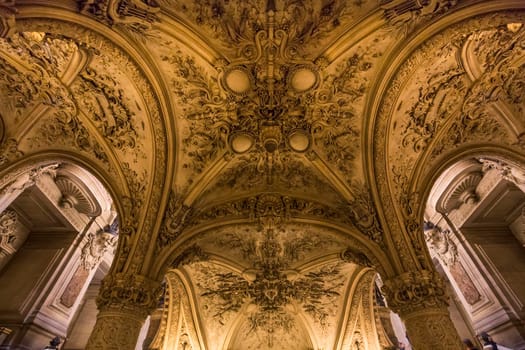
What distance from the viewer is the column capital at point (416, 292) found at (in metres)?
4.48

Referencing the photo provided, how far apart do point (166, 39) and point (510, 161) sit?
20.7 feet

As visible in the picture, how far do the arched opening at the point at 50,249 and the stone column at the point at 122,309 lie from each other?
132 inches

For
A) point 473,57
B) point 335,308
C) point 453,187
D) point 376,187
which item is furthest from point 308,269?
point 473,57

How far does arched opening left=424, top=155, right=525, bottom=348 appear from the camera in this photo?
250 inches

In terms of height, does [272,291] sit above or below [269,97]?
below

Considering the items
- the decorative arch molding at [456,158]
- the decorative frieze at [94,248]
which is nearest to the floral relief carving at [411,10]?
the decorative arch molding at [456,158]

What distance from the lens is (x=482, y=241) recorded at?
743 cm

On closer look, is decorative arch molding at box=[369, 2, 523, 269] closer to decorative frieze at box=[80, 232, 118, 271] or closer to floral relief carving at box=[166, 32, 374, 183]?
floral relief carving at box=[166, 32, 374, 183]

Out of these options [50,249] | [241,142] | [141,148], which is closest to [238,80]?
[241,142]

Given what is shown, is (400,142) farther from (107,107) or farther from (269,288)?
(107,107)

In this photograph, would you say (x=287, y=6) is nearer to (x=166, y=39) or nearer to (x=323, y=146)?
(x=166, y=39)

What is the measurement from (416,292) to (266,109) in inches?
160

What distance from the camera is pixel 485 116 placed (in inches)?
216

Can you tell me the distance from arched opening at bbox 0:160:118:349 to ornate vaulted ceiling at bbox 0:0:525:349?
2.31 meters
